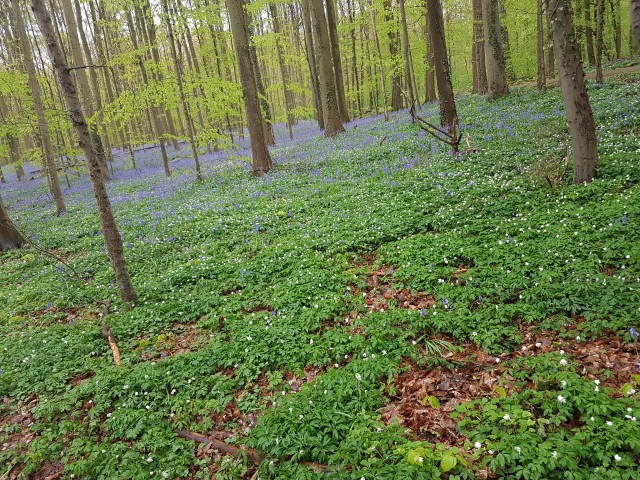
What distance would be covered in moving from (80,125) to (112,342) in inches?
165

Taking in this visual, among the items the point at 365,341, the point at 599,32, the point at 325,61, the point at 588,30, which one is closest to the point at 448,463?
the point at 365,341

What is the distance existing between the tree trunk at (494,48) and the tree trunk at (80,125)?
775 inches

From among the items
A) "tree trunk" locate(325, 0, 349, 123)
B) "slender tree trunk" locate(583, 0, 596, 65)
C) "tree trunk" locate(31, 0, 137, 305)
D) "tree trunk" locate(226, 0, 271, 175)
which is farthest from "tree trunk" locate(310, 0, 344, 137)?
"tree trunk" locate(31, 0, 137, 305)

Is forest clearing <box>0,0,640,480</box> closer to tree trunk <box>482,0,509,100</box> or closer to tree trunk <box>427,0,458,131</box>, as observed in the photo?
tree trunk <box>427,0,458,131</box>

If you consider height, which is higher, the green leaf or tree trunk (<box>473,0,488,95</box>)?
tree trunk (<box>473,0,488,95</box>)

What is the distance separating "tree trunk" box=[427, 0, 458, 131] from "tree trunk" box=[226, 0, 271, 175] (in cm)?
799

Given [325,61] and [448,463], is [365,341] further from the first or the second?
[325,61]

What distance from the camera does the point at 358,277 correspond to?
293 inches

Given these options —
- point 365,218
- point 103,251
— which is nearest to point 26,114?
point 103,251

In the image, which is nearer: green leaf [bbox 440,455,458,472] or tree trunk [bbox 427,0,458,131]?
green leaf [bbox 440,455,458,472]

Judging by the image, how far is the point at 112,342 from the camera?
6.81 m

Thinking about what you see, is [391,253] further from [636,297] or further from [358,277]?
[636,297]

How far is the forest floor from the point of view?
3.83 metres

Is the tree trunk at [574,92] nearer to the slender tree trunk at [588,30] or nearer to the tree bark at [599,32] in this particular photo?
the tree bark at [599,32]
